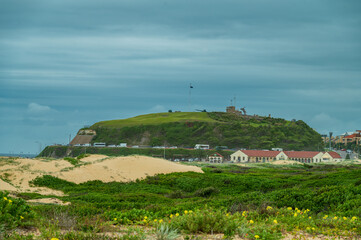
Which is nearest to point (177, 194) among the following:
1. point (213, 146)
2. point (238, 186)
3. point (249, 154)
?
point (238, 186)

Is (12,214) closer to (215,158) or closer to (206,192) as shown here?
(206,192)

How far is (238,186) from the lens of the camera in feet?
105

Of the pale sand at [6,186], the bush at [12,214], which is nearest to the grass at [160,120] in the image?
the pale sand at [6,186]

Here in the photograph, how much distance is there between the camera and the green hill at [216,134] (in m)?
144

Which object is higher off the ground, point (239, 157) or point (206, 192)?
point (239, 157)

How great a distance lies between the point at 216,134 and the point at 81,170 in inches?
4512

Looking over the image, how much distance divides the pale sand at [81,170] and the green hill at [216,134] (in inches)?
3912

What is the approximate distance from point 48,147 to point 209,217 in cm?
15055

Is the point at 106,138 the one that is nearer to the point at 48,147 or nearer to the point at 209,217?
the point at 48,147

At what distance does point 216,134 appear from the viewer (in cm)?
15025

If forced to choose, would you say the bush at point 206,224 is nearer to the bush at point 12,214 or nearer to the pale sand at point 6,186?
the bush at point 12,214

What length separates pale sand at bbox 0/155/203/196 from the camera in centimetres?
3291

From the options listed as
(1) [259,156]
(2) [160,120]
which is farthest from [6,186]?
(2) [160,120]

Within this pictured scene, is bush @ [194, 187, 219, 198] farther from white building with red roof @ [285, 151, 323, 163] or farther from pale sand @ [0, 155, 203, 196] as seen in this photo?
white building with red roof @ [285, 151, 323, 163]
